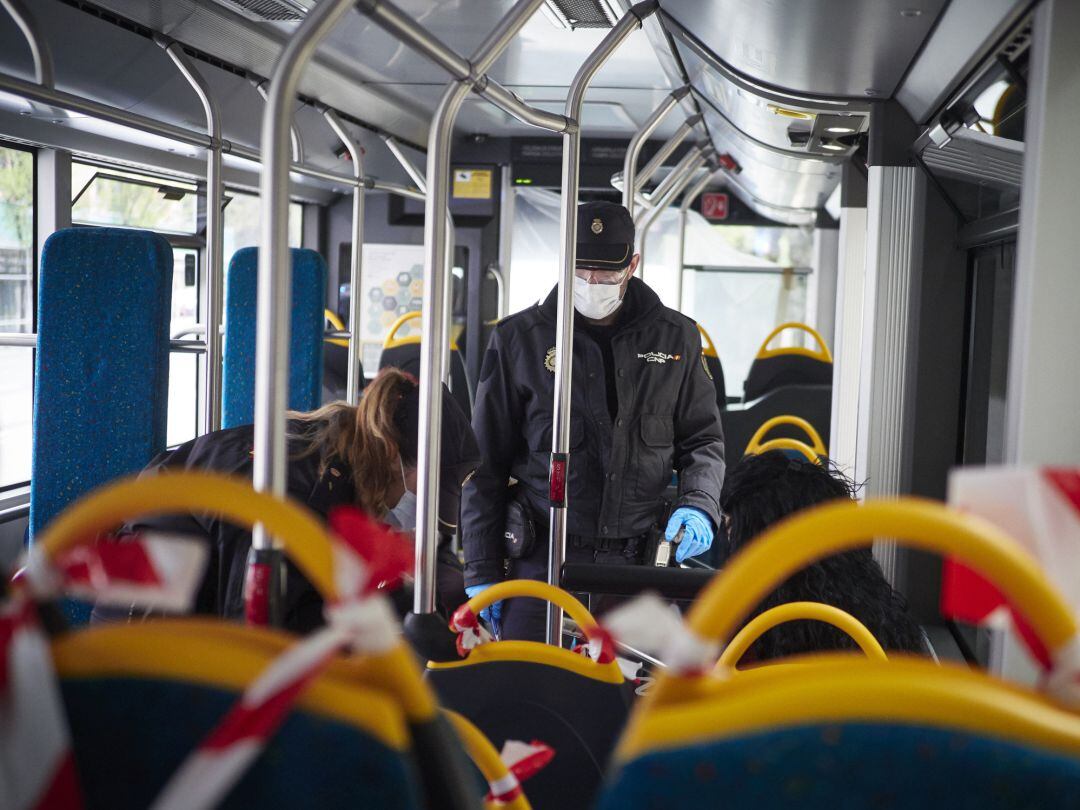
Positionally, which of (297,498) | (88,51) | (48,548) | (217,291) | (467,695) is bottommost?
(467,695)

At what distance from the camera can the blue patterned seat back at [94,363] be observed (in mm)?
2768

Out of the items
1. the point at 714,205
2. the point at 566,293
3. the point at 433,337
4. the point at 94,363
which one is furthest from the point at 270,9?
the point at 714,205

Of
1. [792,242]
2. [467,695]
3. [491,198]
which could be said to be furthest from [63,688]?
[792,242]

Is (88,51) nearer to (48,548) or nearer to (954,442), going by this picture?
(954,442)

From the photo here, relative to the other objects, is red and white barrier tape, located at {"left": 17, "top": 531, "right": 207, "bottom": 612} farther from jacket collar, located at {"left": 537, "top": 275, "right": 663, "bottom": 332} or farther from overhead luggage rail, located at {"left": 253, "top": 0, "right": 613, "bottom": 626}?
jacket collar, located at {"left": 537, "top": 275, "right": 663, "bottom": 332}

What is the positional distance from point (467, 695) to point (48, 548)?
33.4 inches

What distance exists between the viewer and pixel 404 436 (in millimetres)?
2473

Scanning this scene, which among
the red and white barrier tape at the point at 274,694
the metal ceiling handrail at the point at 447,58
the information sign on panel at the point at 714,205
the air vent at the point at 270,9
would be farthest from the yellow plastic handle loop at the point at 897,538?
the information sign on panel at the point at 714,205

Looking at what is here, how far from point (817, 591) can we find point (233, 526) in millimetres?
1201

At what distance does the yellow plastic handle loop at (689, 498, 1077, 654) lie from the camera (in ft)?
2.30

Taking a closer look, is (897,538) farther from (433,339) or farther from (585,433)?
(585,433)

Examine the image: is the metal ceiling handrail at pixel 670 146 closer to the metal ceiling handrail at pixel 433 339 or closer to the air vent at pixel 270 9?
the air vent at pixel 270 9

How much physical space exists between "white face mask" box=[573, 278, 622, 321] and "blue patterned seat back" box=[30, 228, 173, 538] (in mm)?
1127

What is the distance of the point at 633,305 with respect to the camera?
10.3 ft
